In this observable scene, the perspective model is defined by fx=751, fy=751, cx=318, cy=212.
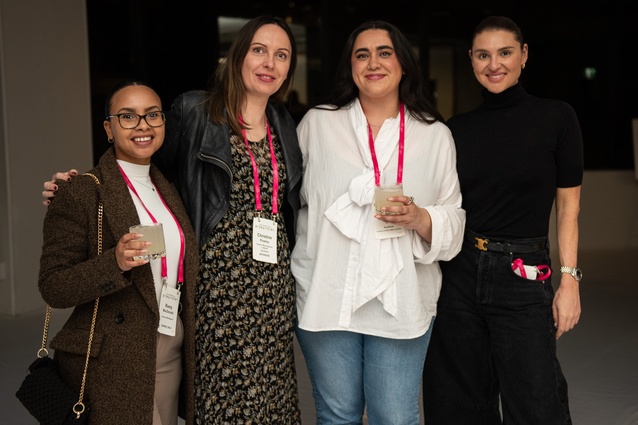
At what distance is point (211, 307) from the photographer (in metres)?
2.36

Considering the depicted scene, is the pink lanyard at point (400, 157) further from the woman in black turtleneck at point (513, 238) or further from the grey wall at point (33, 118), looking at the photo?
the grey wall at point (33, 118)

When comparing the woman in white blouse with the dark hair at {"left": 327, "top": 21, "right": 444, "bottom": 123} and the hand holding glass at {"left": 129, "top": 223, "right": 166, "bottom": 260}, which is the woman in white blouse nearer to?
the dark hair at {"left": 327, "top": 21, "right": 444, "bottom": 123}

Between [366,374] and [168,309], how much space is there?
72 centimetres

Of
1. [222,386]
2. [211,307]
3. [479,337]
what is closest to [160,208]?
[211,307]

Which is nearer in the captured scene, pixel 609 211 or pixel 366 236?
pixel 366 236

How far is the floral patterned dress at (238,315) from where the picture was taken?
93.0 inches

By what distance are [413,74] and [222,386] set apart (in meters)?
1.22

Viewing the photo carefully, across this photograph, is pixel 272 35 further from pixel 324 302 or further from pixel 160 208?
pixel 324 302

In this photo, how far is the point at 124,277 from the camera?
6.95 ft

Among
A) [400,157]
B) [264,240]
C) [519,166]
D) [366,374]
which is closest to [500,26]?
[519,166]

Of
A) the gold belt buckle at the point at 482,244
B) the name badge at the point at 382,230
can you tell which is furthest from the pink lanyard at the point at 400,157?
the gold belt buckle at the point at 482,244

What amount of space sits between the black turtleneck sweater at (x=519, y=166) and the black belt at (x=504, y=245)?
24 millimetres

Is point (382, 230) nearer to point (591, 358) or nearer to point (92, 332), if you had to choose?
point (92, 332)

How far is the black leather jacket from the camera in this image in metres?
2.38
